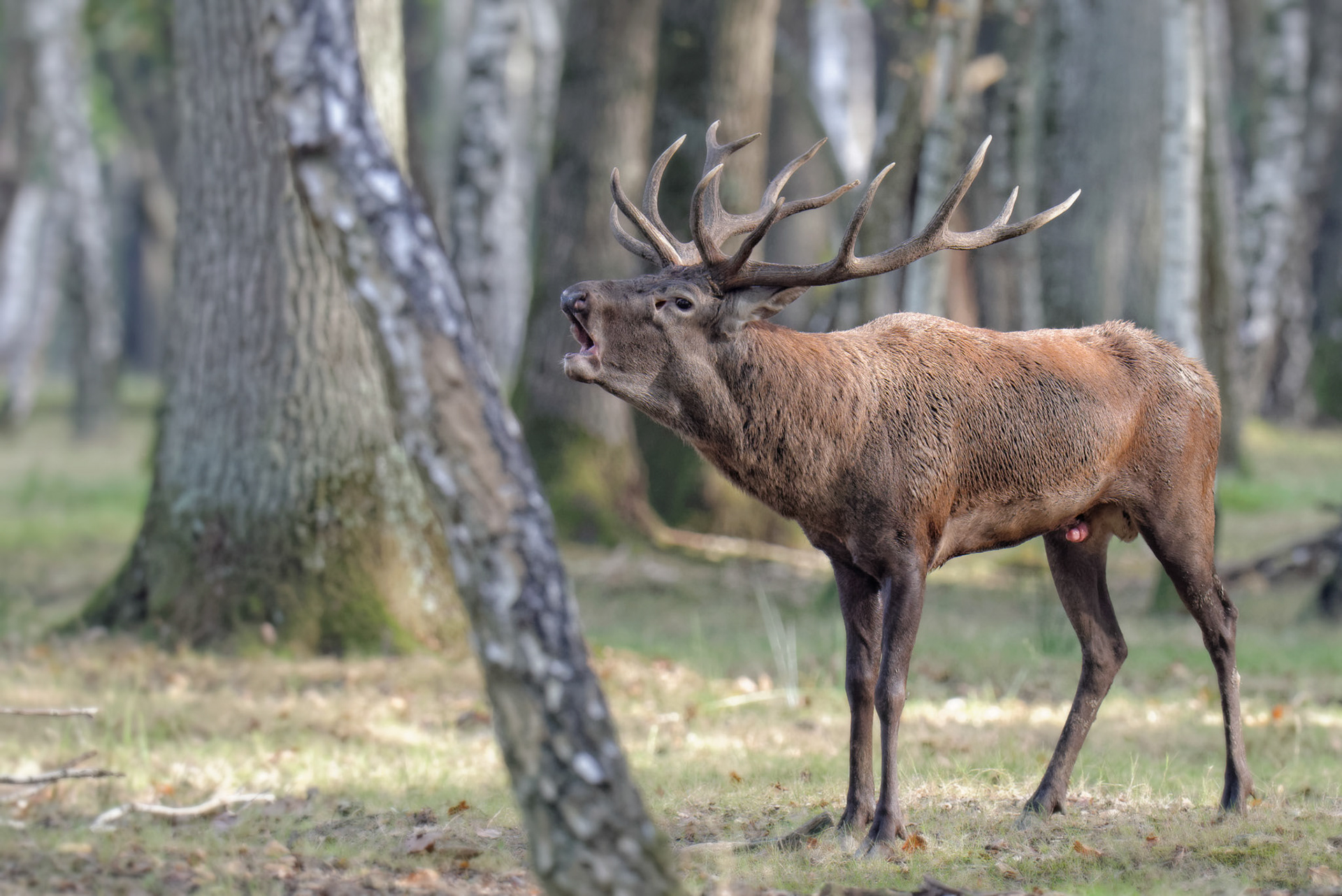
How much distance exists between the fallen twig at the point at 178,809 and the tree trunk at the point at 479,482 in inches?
89.0

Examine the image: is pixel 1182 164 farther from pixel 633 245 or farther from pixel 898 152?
pixel 633 245

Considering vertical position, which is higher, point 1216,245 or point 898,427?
point 1216,245

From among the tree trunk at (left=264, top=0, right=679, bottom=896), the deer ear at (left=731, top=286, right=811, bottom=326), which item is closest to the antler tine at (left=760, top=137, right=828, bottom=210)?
the deer ear at (left=731, top=286, right=811, bottom=326)

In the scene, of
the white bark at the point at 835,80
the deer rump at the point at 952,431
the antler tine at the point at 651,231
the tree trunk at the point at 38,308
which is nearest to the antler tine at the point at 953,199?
the deer rump at the point at 952,431

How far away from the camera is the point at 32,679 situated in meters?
7.61

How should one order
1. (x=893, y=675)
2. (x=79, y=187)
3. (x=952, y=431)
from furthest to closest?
1. (x=79, y=187)
2. (x=952, y=431)
3. (x=893, y=675)

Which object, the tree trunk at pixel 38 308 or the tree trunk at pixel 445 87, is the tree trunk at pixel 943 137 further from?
the tree trunk at pixel 38 308

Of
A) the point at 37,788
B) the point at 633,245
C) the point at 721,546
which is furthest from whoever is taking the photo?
the point at 721,546

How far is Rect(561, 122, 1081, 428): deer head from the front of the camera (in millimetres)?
4961

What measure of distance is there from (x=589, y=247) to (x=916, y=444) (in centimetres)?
707

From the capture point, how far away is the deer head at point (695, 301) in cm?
496

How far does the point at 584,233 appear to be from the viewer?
1182 centimetres

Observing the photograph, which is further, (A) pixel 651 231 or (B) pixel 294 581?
(B) pixel 294 581

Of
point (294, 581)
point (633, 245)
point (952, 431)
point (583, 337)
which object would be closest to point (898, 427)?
point (952, 431)
